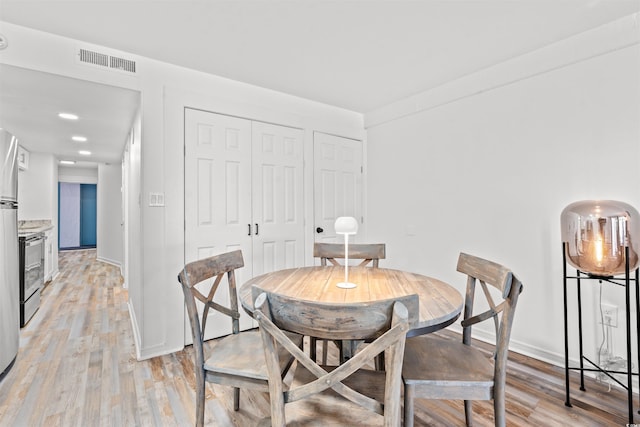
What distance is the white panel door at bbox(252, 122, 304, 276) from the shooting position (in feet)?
10.5

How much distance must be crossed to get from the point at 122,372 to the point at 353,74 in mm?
3036

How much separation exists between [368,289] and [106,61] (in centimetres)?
254

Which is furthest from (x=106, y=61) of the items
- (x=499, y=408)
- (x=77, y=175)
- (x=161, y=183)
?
(x=77, y=175)

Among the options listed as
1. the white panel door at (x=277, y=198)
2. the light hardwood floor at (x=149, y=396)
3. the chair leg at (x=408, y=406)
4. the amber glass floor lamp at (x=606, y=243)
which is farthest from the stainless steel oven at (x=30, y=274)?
the amber glass floor lamp at (x=606, y=243)

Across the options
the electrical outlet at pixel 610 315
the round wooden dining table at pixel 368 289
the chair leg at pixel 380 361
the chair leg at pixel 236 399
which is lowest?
the chair leg at pixel 236 399

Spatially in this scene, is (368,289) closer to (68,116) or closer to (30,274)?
(68,116)

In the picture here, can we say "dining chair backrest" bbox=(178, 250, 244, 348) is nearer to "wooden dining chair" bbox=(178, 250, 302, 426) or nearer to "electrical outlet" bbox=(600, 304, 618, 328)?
"wooden dining chair" bbox=(178, 250, 302, 426)

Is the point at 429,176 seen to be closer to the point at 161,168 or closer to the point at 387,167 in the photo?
the point at 387,167

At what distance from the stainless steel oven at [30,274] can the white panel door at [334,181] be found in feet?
10.1

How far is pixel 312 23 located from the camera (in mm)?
2135

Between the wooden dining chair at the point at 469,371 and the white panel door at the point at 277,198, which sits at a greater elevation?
the white panel door at the point at 277,198

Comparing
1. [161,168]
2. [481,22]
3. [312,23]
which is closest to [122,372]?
[161,168]

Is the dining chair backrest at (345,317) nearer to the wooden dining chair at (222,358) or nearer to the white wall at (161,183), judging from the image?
the wooden dining chair at (222,358)

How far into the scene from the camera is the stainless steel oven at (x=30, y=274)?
328cm
